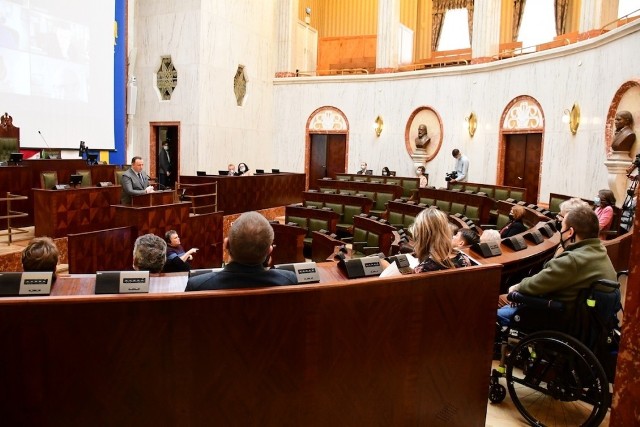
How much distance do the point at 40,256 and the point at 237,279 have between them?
1047mm

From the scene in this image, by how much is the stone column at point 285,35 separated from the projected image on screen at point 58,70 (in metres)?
4.67

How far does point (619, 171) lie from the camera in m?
7.30

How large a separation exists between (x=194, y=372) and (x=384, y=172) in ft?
37.0

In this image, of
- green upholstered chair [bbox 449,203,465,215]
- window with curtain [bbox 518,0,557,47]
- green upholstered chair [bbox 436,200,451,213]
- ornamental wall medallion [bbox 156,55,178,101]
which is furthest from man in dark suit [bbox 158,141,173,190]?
window with curtain [bbox 518,0,557,47]

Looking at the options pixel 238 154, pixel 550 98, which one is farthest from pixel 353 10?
pixel 550 98

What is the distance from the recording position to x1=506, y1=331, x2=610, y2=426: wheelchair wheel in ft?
8.09

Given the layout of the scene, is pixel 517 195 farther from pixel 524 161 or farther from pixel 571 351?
pixel 571 351

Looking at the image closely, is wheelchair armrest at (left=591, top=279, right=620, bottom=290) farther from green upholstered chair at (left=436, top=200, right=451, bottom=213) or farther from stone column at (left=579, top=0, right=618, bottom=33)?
stone column at (left=579, top=0, right=618, bottom=33)

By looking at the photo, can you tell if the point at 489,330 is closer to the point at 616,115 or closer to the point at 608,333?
the point at 608,333

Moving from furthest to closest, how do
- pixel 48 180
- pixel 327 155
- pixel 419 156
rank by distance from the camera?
pixel 327 155
pixel 419 156
pixel 48 180

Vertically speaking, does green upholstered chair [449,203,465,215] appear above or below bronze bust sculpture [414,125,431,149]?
below

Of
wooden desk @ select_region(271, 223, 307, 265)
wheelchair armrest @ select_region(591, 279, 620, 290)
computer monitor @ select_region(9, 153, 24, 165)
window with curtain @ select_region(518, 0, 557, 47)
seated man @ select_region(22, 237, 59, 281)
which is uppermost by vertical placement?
window with curtain @ select_region(518, 0, 557, 47)

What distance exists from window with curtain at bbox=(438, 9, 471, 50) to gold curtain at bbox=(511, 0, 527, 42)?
4.74 feet

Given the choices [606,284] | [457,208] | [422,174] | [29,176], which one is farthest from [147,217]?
[422,174]
